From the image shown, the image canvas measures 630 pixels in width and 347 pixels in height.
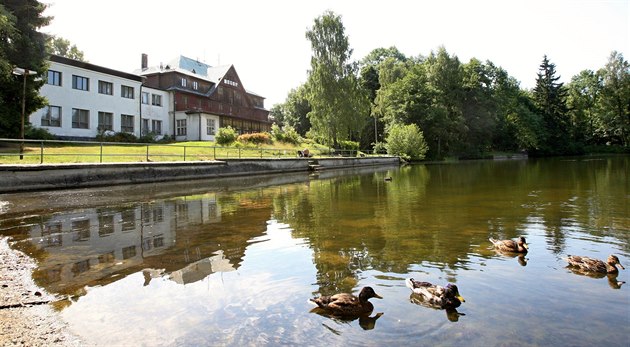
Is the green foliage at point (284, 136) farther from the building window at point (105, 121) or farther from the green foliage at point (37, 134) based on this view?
the green foliage at point (37, 134)

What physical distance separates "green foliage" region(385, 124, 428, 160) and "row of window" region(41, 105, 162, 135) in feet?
109

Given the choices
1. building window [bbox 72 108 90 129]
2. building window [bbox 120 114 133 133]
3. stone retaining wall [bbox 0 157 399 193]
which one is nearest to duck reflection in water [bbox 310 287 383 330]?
stone retaining wall [bbox 0 157 399 193]

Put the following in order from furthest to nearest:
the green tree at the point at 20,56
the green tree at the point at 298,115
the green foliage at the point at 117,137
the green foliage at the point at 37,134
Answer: the green tree at the point at 298,115 → the green foliage at the point at 117,137 → the green foliage at the point at 37,134 → the green tree at the point at 20,56

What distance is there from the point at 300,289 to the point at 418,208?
880 centimetres

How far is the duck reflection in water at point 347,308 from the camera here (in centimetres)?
480

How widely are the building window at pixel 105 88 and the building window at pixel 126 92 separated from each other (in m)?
1.15

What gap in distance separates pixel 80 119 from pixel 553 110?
91.1 meters

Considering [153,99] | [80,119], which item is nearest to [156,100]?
[153,99]

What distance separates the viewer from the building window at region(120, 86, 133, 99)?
45688 millimetres

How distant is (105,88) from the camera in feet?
144

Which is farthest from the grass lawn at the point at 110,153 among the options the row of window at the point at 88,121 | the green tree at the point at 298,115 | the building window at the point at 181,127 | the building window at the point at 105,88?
the green tree at the point at 298,115

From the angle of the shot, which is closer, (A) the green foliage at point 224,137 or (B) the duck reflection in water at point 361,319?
(B) the duck reflection in water at point 361,319

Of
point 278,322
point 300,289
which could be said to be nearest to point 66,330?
point 278,322

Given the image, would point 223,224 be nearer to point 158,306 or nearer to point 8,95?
point 158,306
